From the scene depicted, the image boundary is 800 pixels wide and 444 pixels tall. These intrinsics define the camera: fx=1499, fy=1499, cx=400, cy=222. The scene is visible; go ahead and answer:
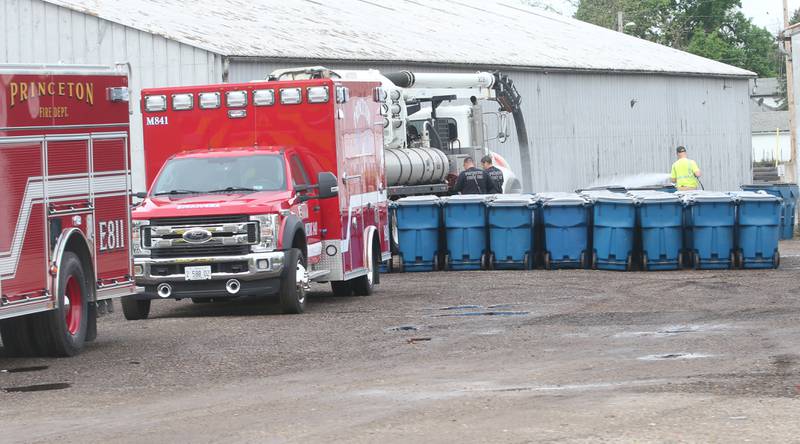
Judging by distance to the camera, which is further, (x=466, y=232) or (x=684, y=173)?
(x=684, y=173)

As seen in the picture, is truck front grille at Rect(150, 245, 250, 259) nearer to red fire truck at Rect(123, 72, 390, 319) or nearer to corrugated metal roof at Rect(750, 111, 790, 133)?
red fire truck at Rect(123, 72, 390, 319)

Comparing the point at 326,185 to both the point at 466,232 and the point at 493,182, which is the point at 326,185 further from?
the point at 493,182

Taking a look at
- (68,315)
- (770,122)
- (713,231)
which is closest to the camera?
(68,315)

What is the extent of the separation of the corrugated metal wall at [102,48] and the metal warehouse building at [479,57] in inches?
1.0

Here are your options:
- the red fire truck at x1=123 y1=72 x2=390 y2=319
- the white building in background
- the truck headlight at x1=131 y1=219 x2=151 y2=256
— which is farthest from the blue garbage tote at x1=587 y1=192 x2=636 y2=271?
the white building in background

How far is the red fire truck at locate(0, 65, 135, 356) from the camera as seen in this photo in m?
13.4

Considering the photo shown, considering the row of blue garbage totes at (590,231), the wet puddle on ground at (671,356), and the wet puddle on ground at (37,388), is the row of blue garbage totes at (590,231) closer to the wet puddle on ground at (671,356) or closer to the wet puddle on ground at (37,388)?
the wet puddle on ground at (671,356)

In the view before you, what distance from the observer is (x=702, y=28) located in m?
110

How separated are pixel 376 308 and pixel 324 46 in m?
15.8

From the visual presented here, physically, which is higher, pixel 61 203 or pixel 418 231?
pixel 61 203

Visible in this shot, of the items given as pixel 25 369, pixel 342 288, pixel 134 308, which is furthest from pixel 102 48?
pixel 25 369

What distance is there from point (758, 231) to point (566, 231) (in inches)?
123

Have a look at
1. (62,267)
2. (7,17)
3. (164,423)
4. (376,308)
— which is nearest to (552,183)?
(7,17)

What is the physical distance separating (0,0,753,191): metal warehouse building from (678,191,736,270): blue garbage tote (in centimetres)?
1006
